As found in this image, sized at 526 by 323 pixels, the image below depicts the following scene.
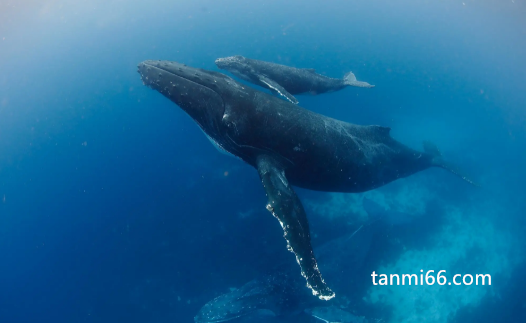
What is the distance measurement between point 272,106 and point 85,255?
19.0m

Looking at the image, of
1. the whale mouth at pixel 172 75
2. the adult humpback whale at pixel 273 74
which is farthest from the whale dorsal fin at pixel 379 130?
the whale mouth at pixel 172 75

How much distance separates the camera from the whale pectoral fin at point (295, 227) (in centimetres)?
613

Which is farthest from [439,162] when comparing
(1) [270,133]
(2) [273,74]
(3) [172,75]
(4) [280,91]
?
(3) [172,75]

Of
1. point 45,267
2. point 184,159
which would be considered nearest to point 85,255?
point 45,267

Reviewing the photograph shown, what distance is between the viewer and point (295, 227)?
20.6 feet

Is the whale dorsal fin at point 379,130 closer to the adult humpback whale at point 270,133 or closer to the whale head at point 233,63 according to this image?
the adult humpback whale at point 270,133

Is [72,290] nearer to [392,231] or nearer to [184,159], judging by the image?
[184,159]

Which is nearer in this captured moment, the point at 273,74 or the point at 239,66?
the point at 273,74

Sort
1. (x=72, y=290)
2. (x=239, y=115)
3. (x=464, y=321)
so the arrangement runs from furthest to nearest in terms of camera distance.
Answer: (x=72, y=290), (x=464, y=321), (x=239, y=115)

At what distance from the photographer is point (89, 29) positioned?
3828cm

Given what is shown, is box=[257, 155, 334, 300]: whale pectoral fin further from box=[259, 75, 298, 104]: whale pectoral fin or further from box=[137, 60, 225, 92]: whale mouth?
box=[259, 75, 298, 104]: whale pectoral fin

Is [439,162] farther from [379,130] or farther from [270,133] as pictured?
[270,133]

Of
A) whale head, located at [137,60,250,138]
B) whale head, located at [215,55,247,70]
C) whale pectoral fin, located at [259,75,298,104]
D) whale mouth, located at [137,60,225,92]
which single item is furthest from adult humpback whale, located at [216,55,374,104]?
whale head, located at [137,60,250,138]

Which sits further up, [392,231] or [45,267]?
[392,231]
